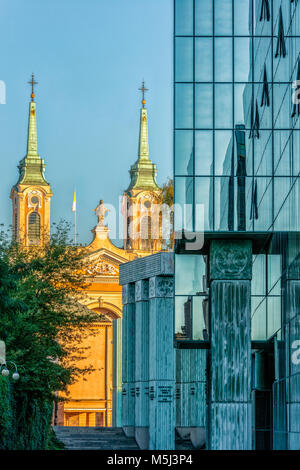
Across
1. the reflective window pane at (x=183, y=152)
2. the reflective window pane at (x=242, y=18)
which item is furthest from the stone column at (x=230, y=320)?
the reflective window pane at (x=242, y=18)

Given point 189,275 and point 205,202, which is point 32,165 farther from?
point 205,202


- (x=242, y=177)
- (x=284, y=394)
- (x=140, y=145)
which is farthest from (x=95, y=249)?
(x=284, y=394)

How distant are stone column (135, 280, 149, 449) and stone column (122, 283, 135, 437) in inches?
42.7

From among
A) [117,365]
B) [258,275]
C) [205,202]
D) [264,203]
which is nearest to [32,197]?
[117,365]

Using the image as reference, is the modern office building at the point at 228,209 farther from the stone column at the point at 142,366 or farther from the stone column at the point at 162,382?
the stone column at the point at 142,366

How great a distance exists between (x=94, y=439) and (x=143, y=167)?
64823 mm

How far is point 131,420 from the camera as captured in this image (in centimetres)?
5994

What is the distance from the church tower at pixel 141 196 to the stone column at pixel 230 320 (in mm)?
71628

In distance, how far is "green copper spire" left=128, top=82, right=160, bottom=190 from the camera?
119938 millimetres

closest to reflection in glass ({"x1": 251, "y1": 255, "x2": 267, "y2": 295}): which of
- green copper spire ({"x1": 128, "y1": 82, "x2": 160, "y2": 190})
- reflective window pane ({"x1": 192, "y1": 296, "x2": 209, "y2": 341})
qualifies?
reflective window pane ({"x1": 192, "y1": 296, "x2": 209, "y2": 341})

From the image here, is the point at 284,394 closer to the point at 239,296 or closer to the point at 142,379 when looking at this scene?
the point at 239,296

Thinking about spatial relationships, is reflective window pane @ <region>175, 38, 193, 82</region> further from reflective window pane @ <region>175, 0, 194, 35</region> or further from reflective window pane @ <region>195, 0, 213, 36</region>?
reflective window pane @ <region>195, 0, 213, 36</region>
